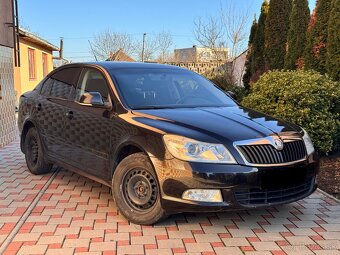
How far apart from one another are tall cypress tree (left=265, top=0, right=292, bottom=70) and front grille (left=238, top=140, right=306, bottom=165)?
9.66 metres

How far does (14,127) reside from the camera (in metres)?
9.85

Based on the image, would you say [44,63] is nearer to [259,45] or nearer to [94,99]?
[259,45]

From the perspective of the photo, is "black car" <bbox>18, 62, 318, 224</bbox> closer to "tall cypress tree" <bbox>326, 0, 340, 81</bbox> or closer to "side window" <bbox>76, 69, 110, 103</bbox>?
"side window" <bbox>76, 69, 110, 103</bbox>

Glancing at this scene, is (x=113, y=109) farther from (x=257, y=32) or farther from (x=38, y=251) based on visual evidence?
(x=257, y=32)

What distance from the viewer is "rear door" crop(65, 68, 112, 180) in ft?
14.8

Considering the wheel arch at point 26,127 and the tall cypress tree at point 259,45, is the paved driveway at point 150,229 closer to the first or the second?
the wheel arch at point 26,127

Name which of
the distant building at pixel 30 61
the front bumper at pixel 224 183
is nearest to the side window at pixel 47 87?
the front bumper at pixel 224 183

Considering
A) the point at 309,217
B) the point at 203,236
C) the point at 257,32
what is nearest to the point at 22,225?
the point at 203,236

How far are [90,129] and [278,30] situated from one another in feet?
33.5

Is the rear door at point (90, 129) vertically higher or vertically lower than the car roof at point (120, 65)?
lower

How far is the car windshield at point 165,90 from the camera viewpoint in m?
4.60

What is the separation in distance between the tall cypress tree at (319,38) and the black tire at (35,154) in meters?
6.37

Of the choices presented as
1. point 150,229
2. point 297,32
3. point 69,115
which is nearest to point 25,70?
point 297,32

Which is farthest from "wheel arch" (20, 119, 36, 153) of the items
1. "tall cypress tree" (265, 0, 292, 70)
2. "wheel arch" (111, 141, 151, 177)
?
"tall cypress tree" (265, 0, 292, 70)
